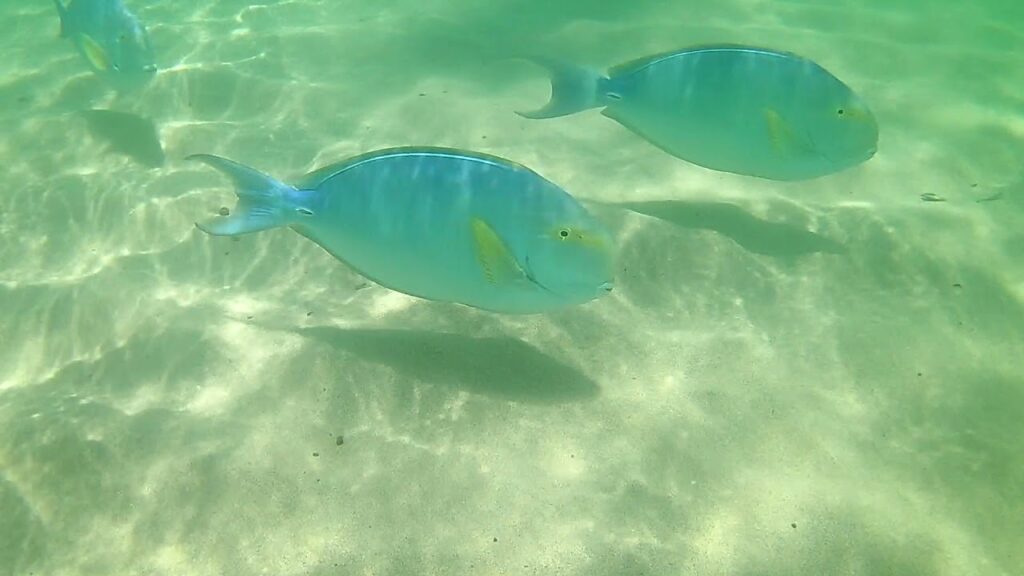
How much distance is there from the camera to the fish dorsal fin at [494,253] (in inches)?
101

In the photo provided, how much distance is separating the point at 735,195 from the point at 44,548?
192 inches

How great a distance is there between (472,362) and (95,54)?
189 inches

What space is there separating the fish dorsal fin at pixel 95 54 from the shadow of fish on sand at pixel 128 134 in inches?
26.6

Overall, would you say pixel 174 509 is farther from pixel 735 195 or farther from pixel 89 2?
pixel 89 2

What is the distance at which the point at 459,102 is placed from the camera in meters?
6.51

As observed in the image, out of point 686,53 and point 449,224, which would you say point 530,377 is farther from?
point 686,53

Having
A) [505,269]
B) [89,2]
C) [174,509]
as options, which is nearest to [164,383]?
[174,509]

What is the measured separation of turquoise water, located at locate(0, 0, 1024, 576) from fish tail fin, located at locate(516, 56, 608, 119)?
1073 mm

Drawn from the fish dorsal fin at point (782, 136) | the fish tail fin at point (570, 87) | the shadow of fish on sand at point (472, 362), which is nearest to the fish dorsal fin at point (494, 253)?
the shadow of fish on sand at point (472, 362)

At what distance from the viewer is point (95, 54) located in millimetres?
5406

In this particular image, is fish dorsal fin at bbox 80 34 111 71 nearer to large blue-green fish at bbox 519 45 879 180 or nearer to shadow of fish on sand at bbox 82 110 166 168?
shadow of fish on sand at bbox 82 110 166 168

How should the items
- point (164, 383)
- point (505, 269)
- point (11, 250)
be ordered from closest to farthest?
1. point (505, 269)
2. point (164, 383)
3. point (11, 250)

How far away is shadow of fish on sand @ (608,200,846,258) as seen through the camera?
14.1 ft

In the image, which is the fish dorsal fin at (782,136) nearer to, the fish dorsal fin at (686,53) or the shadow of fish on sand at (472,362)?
the fish dorsal fin at (686,53)
